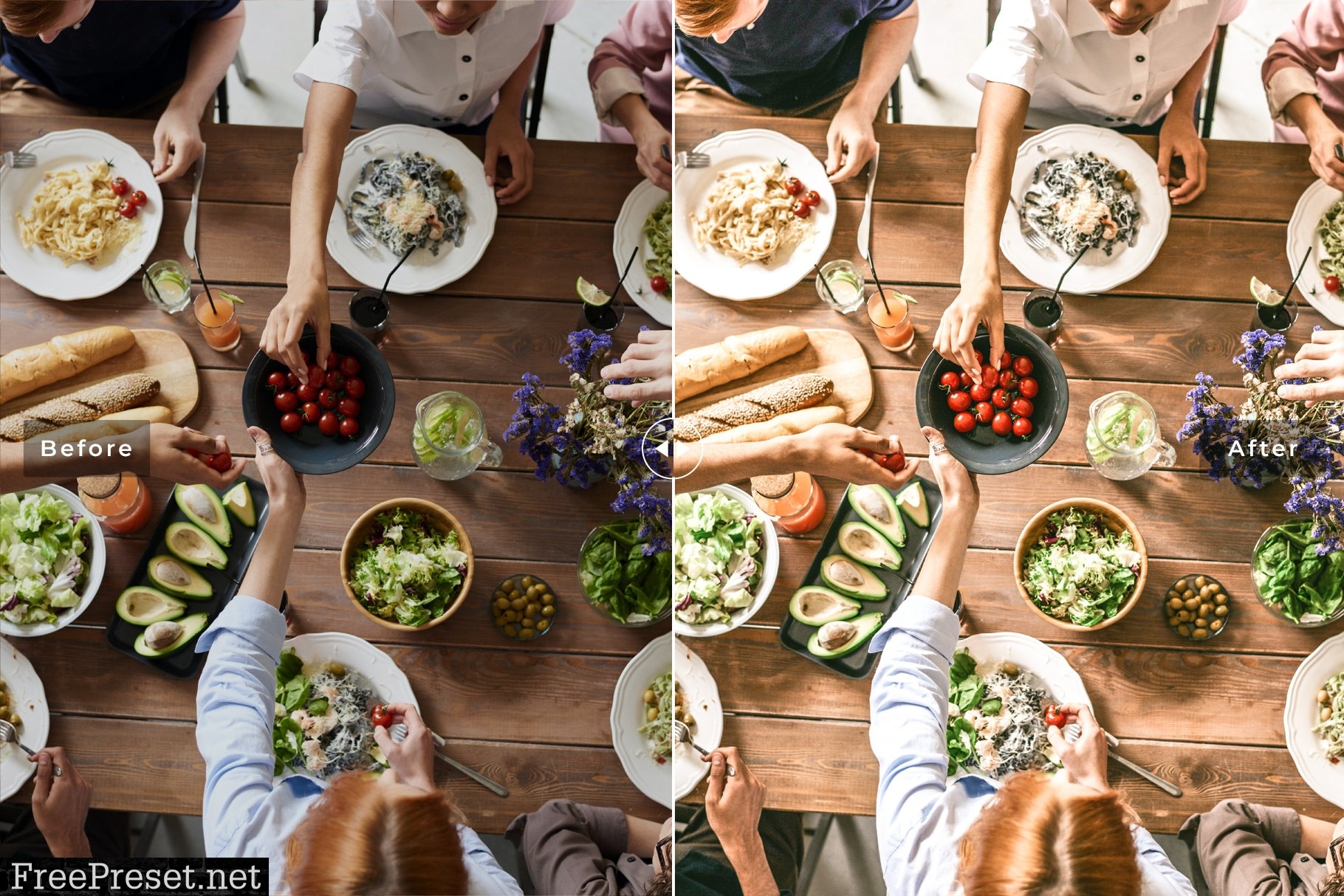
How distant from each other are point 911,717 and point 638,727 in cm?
56

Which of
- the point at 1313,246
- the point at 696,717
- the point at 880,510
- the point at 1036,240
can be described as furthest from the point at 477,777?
the point at 1313,246

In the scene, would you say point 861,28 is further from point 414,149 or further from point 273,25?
point 273,25

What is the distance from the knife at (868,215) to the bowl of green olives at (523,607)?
98 cm

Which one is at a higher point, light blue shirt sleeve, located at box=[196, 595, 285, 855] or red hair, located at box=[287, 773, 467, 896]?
light blue shirt sleeve, located at box=[196, 595, 285, 855]

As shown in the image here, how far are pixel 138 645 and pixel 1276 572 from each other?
7.63ft

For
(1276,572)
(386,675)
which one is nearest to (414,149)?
(386,675)

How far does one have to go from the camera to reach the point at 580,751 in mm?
1569

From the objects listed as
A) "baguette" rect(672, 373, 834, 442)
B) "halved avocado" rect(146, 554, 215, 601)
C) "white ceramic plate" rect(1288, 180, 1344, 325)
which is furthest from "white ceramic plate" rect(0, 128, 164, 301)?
"white ceramic plate" rect(1288, 180, 1344, 325)

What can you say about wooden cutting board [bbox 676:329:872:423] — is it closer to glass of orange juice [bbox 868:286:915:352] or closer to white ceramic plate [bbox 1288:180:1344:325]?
glass of orange juice [bbox 868:286:915:352]

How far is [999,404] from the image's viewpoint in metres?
1.52

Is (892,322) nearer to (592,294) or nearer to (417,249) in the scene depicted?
(592,294)

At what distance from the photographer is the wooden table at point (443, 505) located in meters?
1.56

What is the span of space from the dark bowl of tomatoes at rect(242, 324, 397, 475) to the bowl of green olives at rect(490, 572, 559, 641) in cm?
41

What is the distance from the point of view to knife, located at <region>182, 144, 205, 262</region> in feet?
5.32
